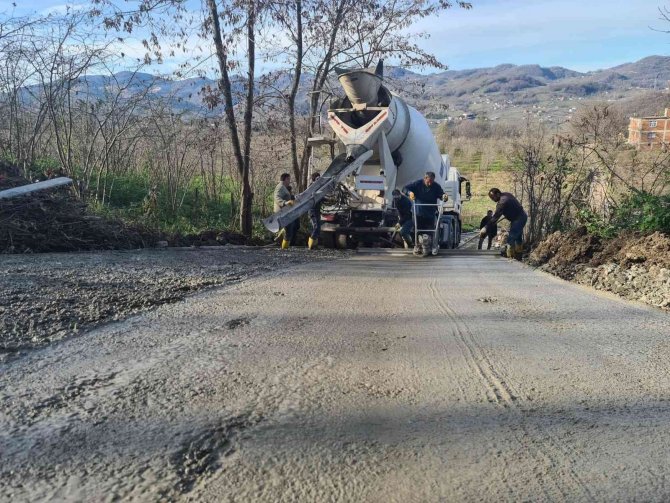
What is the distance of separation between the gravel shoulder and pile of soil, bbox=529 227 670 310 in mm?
4703

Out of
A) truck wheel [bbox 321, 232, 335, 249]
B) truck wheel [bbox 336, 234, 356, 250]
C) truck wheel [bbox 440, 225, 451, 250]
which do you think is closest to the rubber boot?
truck wheel [bbox 440, 225, 451, 250]

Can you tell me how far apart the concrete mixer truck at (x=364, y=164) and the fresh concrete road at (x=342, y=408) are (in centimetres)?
779

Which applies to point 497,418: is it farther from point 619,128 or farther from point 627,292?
point 619,128

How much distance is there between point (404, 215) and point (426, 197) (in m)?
0.72

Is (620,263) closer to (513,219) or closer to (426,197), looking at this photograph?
(513,219)

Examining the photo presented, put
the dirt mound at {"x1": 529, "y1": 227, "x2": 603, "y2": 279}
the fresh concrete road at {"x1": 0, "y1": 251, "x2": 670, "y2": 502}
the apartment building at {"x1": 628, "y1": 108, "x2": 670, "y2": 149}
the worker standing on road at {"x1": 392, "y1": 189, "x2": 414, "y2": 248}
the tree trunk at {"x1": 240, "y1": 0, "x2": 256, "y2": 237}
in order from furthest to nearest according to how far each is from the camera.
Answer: the apartment building at {"x1": 628, "y1": 108, "x2": 670, "y2": 149}, the tree trunk at {"x1": 240, "y1": 0, "x2": 256, "y2": 237}, the worker standing on road at {"x1": 392, "y1": 189, "x2": 414, "y2": 248}, the dirt mound at {"x1": 529, "y1": 227, "x2": 603, "y2": 279}, the fresh concrete road at {"x1": 0, "y1": 251, "x2": 670, "y2": 502}

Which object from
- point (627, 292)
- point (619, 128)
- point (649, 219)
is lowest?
point (627, 292)

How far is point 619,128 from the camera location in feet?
59.9

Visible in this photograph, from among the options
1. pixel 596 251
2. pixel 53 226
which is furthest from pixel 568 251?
pixel 53 226

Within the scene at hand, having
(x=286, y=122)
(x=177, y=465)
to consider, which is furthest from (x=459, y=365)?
(x=286, y=122)

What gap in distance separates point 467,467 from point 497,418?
0.69 m

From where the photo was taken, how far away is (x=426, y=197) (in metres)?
13.9

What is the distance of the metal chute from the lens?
481 inches

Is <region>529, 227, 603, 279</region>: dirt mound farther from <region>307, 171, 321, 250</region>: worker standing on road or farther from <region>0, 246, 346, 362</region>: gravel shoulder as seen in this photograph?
<region>307, 171, 321, 250</region>: worker standing on road
